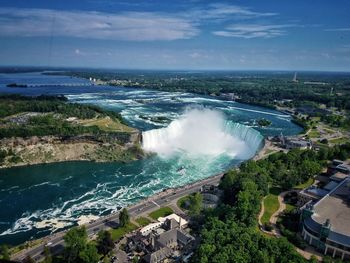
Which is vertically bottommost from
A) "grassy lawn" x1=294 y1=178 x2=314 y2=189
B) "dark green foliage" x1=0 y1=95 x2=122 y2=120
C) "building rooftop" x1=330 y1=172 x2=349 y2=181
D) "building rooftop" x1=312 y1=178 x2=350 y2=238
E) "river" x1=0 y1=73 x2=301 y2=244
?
"river" x1=0 y1=73 x2=301 y2=244

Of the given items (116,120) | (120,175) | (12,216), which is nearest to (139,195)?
(120,175)

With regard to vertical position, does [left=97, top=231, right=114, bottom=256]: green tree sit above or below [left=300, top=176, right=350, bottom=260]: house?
below

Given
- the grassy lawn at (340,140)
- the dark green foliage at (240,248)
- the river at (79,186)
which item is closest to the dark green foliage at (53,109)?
the river at (79,186)

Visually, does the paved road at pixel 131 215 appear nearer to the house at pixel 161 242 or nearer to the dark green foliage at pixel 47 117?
the house at pixel 161 242

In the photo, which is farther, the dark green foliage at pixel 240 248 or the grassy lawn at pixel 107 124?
the grassy lawn at pixel 107 124

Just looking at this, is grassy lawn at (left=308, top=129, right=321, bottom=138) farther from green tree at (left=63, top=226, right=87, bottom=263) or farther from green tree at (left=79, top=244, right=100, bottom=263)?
green tree at (left=63, top=226, right=87, bottom=263)

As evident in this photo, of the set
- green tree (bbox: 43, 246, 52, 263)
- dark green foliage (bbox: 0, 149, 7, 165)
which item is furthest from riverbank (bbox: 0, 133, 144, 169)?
green tree (bbox: 43, 246, 52, 263)
